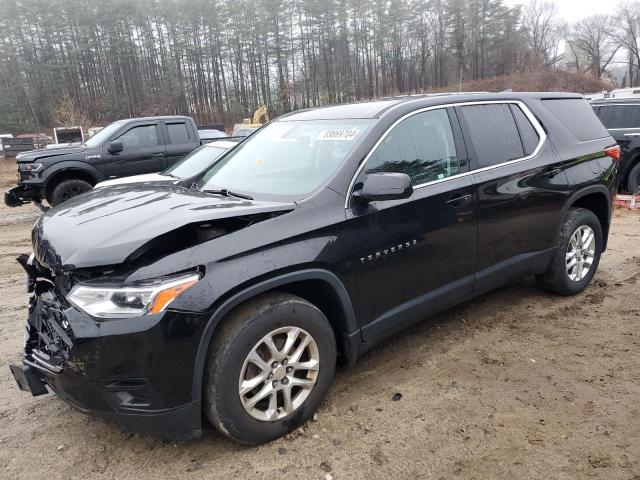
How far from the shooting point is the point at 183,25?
59.5m

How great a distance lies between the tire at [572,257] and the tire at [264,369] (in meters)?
2.53

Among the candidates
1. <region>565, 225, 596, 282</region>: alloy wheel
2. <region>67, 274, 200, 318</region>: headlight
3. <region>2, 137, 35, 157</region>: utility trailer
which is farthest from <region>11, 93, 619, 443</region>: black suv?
<region>2, 137, 35, 157</region>: utility trailer

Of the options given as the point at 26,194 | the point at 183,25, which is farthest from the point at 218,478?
the point at 183,25

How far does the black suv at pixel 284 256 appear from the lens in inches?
91.0

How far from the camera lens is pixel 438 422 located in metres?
2.85

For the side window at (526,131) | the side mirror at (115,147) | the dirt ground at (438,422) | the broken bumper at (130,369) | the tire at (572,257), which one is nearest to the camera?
the broken bumper at (130,369)

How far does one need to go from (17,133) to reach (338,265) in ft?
188

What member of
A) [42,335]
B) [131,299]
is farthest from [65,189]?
[131,299]

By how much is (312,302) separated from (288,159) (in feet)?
3.49

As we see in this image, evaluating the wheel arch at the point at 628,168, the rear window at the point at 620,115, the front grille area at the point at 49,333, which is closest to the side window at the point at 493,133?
the front grille area at the point at 49,333

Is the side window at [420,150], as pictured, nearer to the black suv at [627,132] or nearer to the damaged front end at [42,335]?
the damaged front end at [42,335]

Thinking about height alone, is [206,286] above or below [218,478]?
above

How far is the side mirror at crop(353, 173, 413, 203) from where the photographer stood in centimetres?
277

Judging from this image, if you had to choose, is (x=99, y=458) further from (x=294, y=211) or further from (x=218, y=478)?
(x=294, y=211)
